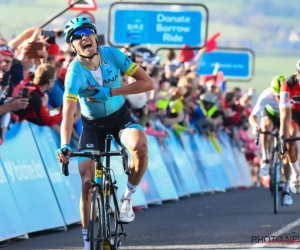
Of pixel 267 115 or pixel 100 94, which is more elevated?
pixel 100 94

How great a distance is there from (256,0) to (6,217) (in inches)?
3146

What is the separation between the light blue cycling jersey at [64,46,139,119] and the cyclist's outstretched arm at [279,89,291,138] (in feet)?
14.9

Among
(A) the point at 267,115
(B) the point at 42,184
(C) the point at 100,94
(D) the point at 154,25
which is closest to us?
(C) the point at 100,94

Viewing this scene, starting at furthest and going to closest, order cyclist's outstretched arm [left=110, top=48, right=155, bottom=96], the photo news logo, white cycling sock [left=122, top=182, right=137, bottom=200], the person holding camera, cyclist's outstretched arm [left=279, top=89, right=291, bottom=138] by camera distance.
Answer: cyclist's outstretched arm [left=279, top=89, right=291, bottom=138] < the person holding camera < the photo news logo < white cycling sock [left=122, top=182, right=137, bottom=200] < cyclist's outstretched arm [left=110, top=48, right=155, bottom=96]

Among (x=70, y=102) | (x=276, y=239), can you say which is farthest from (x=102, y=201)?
(x=276, y=239)

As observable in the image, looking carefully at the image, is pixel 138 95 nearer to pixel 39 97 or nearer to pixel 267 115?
pixel 267 115

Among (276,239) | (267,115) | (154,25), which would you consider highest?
(154,25)

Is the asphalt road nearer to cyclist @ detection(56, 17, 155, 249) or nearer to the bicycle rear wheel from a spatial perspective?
cyclist @ detection(56, 17, 155, 249)

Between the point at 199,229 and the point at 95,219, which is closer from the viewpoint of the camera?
the point at 95,219

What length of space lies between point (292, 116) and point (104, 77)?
237 inches

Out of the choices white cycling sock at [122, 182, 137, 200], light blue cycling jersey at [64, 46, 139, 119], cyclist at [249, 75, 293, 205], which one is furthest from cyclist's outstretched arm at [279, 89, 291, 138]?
white cycling sock at [122, 182, 137, 200]

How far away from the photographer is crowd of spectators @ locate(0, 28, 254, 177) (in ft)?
55.6

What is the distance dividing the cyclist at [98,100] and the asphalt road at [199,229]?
5.30 feet

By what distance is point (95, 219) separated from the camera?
12734 mm
